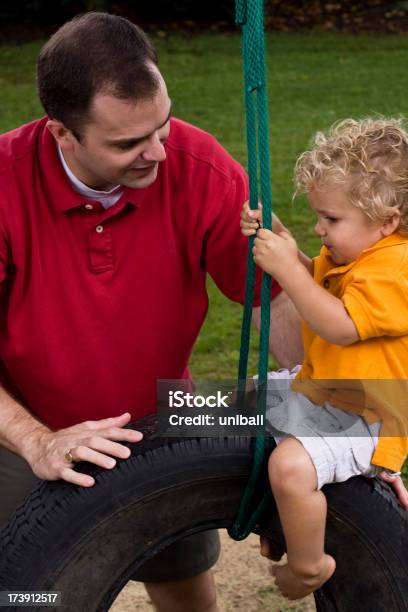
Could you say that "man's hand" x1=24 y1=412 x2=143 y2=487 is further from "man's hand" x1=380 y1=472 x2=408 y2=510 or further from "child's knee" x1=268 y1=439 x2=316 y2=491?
"man's hand" x1=380 y1=472 x2=408 y2=510

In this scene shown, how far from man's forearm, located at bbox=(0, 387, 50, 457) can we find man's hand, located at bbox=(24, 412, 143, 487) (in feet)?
0.30

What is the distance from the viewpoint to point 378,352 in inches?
97.5

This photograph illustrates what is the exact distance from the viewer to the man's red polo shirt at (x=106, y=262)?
291 cm

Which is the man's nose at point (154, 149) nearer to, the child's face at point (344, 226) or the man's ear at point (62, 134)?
the man's ear at point (62, 134)

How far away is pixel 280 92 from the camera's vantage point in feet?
34.0

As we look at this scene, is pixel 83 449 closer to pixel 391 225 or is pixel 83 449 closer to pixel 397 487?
pixel 397 487

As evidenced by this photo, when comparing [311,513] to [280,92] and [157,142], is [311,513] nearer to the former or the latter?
[157,142]

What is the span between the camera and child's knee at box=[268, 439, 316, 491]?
2406 millimetres

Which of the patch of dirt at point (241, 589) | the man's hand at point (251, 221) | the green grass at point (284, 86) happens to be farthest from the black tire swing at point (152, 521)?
the green grass at point (284, 86)

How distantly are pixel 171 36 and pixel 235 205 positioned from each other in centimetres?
1034

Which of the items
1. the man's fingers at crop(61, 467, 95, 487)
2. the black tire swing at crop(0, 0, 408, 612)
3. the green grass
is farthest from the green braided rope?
the green grass

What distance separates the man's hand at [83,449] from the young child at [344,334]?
35cm

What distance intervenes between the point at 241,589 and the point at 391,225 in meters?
1.73

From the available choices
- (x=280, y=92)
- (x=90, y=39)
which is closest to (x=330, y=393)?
(x=90, y=39)
